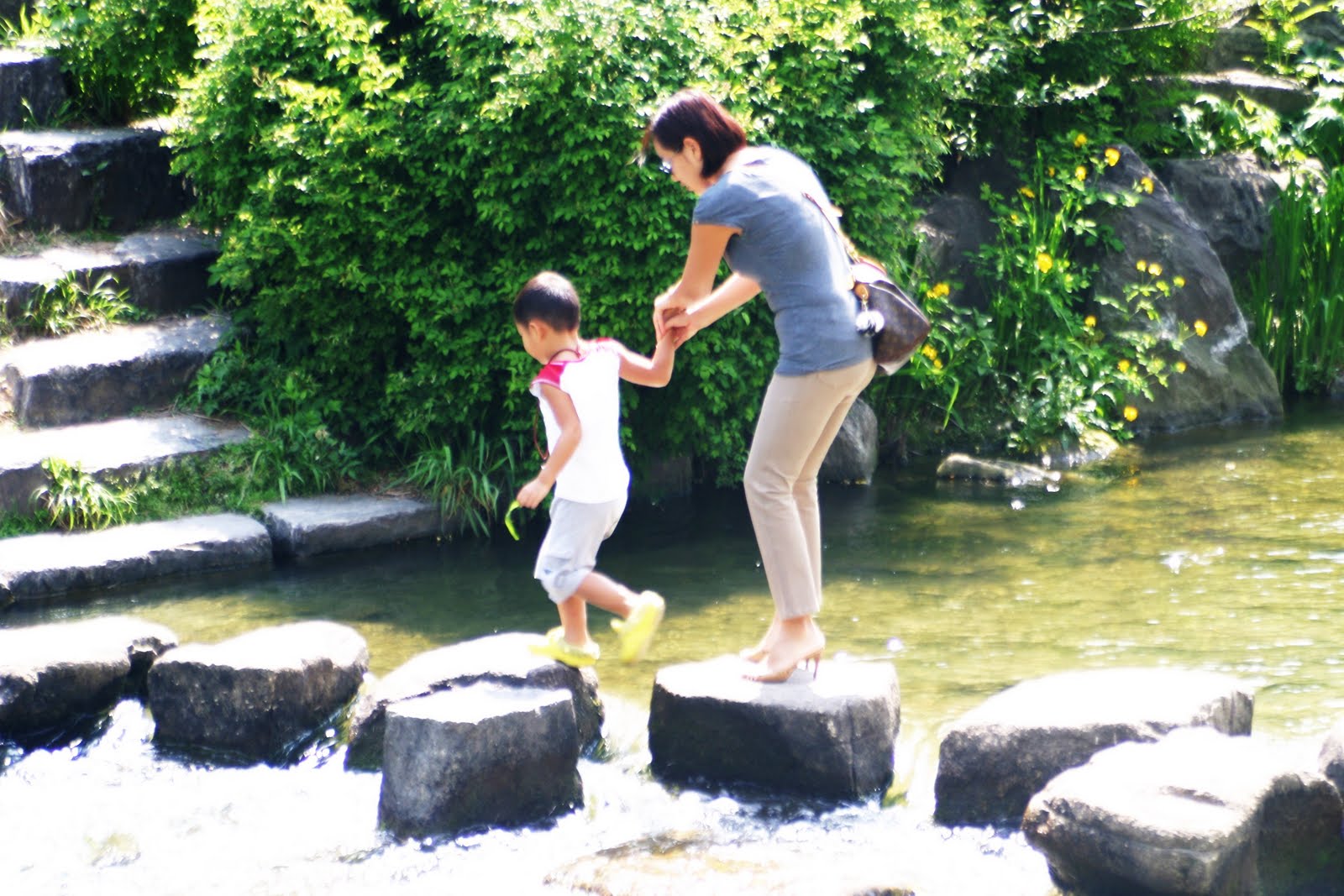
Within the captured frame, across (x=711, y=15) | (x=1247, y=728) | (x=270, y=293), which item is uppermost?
(x=711, y=15)

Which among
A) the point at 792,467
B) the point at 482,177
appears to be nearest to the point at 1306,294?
the point at 482,177

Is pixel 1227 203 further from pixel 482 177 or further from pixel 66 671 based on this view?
pixel 66 671

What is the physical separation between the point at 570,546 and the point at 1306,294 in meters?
6.92

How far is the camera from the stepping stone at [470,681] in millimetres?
4531

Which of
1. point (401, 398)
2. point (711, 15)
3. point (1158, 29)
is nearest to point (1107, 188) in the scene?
point (1158, 29)

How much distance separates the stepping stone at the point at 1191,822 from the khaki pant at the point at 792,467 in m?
0.97

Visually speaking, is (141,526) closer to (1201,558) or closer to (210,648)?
(210,648)

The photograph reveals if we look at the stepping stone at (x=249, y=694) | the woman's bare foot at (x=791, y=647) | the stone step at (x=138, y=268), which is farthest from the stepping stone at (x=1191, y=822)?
the stone step at (x=138, y=268)

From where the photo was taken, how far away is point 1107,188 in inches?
367

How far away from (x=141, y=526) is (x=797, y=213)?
388cm

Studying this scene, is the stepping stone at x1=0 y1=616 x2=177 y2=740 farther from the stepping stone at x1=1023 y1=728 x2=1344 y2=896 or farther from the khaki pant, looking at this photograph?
the stepping stone at x1=1023 y1=728 x2=1344 y2=896

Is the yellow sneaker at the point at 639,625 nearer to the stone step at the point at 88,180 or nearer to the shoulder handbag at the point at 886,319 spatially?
the shoulder handbag at the point at 886,319

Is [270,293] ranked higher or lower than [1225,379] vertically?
higher

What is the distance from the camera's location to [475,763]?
13.7ft
